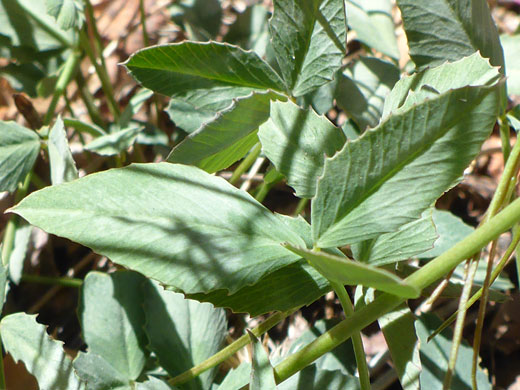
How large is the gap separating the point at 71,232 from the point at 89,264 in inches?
29.0

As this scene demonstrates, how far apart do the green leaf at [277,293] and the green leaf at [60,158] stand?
0.25 m

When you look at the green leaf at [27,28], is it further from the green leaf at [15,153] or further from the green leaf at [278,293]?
the green leaf at [278,293]

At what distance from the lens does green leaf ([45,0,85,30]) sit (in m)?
0.86

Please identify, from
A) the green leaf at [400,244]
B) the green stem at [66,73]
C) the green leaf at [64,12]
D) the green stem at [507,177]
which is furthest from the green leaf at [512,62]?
the green stem at [66,73]

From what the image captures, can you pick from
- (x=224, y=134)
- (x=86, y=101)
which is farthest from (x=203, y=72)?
(x=86, y=101)

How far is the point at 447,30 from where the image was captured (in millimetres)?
731

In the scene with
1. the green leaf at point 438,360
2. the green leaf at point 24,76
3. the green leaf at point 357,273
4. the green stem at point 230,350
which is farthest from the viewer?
the green leaf at point 24,76

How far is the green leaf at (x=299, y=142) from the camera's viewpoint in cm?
60

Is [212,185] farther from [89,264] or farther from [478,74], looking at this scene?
[89,264]

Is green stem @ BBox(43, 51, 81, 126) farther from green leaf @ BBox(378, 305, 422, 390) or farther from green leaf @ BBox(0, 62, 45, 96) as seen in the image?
green leaf @ BBox(378, 305, 422, 390)

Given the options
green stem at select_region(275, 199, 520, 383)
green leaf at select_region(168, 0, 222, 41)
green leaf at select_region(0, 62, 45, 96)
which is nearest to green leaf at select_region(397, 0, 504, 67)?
green stem at select_region(275, 199, 520, 383)

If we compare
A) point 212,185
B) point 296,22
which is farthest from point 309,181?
point 296,22

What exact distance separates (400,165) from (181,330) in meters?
0.43

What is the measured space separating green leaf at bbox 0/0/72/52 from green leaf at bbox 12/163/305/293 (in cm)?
63
